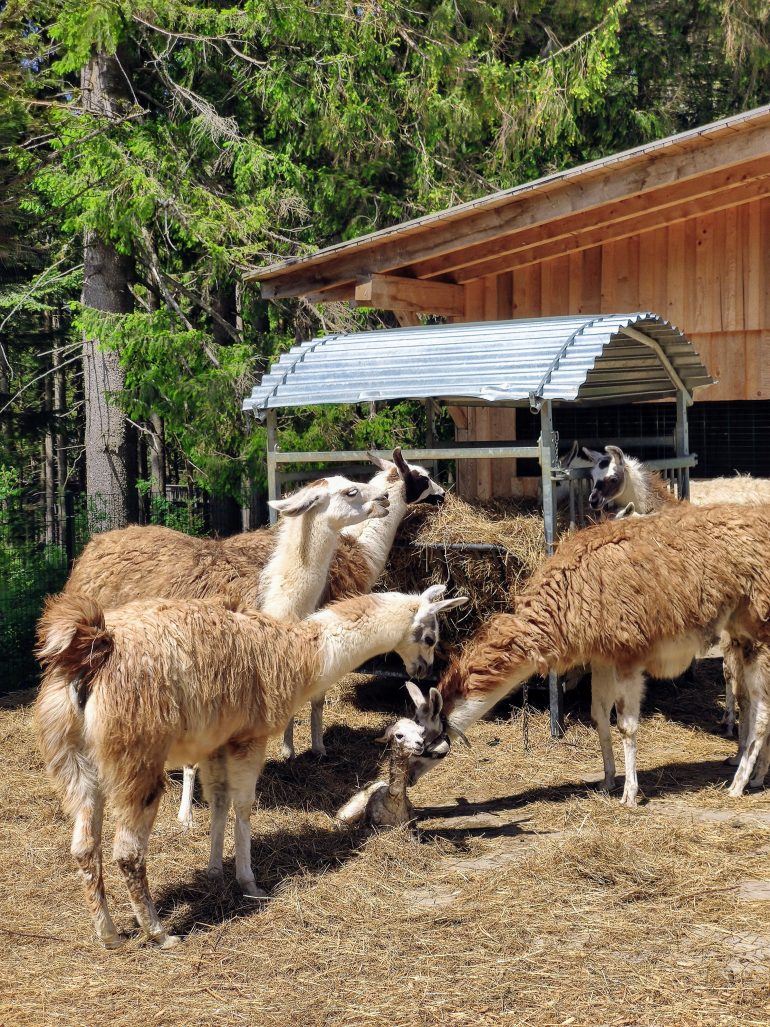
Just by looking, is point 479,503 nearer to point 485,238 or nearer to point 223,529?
point 485,238

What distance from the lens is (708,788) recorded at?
22.2 feet

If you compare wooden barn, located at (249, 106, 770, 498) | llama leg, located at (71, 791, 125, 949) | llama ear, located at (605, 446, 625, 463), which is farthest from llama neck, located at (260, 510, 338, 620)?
wooden barn, located at (249, 106, 770, 498)

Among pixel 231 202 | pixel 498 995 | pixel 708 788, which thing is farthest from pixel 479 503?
pixel 231 202

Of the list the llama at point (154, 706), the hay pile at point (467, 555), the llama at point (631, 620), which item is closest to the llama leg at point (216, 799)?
the llama at point (154, 706)

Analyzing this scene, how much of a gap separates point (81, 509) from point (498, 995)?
882 centimetres

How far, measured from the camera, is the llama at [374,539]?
7.68 meters

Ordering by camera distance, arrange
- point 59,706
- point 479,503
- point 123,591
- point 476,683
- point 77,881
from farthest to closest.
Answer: point 479,503, point 123,591, point 476,683, point 77,881, point 59,706

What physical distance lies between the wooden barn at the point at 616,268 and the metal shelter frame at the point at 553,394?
2.89 feet

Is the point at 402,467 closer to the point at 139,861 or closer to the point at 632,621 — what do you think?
the point at 632,621

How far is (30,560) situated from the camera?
36.7 ft

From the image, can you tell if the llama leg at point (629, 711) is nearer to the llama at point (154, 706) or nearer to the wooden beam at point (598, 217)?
the llama at point (154, 706)

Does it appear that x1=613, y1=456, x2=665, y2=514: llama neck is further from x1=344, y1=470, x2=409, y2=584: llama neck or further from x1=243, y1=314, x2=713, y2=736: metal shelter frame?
x1=344, y1=470, x2=409, y2=584: llama neck

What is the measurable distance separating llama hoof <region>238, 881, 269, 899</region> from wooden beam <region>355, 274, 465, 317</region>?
20.6ft

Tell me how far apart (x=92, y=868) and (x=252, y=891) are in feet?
2.84
